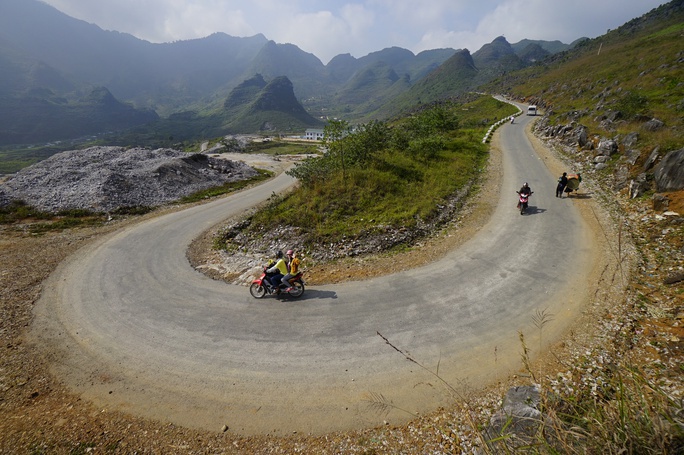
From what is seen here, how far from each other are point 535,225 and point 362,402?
14374 millimetres

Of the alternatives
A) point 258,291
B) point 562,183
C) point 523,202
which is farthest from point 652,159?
point 258,291

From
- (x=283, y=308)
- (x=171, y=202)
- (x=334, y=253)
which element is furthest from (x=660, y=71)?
(x=171, y=202)

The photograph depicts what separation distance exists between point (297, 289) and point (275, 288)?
0.90 meters

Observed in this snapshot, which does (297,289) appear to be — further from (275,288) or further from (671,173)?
(671,173)

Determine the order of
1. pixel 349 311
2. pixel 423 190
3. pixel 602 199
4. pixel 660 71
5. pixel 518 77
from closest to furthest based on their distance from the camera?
pixel 349 311 < pixel 602 199 < pixel 423 190 < pixel 660 71 < pixel 518 77

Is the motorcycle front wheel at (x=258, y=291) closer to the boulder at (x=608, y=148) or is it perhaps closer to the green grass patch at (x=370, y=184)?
the green grass patch at (x=370, y=184)

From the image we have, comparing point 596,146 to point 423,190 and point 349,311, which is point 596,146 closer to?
point 423,190

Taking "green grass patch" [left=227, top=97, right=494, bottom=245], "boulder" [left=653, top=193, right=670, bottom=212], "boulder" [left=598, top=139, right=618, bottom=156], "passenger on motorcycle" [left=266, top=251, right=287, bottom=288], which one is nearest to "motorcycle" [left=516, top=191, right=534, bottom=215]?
"green grass patch" [left=227, top=97, right=494, bottom=245]

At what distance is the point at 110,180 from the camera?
103 ft

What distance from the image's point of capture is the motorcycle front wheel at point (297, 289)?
461 inches

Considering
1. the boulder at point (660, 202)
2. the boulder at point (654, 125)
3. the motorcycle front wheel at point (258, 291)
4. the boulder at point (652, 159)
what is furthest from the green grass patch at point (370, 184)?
the boulder at point (654, 125)

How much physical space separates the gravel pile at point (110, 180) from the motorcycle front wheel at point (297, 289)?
25.6 meters

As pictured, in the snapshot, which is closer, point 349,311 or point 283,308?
point 349,311

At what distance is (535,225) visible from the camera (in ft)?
52.4
